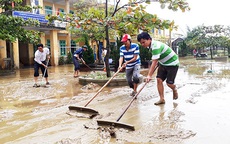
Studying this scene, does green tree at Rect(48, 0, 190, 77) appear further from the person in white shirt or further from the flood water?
the flood water

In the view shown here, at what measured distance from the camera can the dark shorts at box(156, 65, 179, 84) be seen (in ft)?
16.2

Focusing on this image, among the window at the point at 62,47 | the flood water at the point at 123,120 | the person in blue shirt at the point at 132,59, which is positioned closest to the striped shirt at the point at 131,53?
the person in blue shirt at the point at 132,59

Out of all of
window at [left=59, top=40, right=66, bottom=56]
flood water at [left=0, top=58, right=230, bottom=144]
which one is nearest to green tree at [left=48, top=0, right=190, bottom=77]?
flood water at [left=0, top=58, right=230, bottom=144]

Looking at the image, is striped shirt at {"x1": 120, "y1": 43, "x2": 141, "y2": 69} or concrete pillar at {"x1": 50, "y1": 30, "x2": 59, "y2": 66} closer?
striped shirt at {"x1": 120, "y1": 43, "x2": 141, "y2": 69}

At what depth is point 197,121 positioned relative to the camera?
3.84 meters

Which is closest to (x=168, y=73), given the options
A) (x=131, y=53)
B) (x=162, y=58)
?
(x=162, y=58)

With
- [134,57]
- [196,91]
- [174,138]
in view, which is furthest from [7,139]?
[196,91]

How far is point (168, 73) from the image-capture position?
4.95 m

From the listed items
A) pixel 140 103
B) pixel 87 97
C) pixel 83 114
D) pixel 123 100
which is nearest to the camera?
pixel 83 114

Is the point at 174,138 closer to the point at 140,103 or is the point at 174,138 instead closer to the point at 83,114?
the point at 83,114

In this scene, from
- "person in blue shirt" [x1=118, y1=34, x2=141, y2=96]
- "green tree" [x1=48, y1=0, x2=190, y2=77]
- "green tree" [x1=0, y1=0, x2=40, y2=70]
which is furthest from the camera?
"green tree" [x1=0, y1=0, x2=40, y2=70]

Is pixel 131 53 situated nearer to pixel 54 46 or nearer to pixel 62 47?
pixel 54 46

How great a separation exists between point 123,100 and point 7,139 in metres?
2.93

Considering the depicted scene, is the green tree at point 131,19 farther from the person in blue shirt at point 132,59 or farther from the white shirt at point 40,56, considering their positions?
the person in blue shirt at point 132,59
